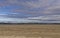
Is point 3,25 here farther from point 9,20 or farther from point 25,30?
point 25,30

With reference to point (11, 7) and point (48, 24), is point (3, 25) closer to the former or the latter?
point (11, 7)

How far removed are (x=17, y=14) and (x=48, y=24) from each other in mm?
293

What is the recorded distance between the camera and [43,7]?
117 centimetres

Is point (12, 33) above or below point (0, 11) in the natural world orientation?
below

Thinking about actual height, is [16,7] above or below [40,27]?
above

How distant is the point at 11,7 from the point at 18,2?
8 cm

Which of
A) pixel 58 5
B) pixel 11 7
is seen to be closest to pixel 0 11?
pixel 11 7

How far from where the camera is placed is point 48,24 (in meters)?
1.16

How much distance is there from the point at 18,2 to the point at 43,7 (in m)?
0.23

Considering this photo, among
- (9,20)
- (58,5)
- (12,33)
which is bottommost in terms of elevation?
(12,33)

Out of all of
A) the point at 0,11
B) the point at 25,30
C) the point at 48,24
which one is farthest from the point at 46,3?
the point at 0,11

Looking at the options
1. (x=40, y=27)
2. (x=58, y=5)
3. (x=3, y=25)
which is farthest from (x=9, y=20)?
(x=58, y=5)

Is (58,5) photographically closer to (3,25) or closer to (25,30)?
(25,30)

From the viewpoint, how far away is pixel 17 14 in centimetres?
118
